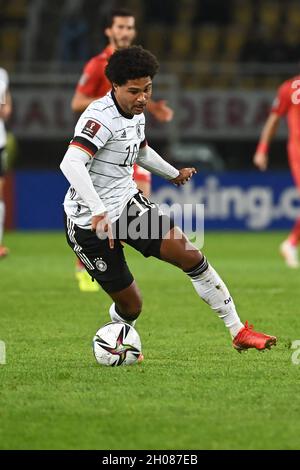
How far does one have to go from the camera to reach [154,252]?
6785mm

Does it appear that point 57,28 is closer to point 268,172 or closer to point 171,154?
point 171,154

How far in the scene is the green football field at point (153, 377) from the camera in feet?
16.4

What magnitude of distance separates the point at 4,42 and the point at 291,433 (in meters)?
19.5

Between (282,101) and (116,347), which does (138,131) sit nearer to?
(116,347)

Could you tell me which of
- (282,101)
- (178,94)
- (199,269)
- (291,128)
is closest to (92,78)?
(282,101)

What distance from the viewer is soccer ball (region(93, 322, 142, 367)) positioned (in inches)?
269

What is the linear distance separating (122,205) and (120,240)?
21cm

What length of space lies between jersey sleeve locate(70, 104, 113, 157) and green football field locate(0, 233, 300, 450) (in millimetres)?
1315

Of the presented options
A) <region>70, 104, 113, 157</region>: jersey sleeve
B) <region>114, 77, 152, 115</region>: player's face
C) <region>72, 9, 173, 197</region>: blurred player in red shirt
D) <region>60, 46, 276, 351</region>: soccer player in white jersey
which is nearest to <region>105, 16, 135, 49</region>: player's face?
<region>72, 9, 173, 197</region>: blurred player in red shirt

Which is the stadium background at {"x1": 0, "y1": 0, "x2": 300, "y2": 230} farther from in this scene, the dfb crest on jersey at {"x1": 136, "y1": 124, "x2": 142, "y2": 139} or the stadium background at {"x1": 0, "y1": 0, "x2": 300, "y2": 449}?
the dfb crest on jersey at {"x1": 136, "y1": 124, "x2": 142, "y2": 139}

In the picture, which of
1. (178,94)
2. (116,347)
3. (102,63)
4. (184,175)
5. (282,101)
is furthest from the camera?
(178,94)

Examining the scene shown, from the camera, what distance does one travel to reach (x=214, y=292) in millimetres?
6965

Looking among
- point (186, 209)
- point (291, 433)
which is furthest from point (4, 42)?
point (291, 433)

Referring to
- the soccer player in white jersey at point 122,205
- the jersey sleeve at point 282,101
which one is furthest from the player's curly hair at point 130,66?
the jersey sleeve at point 282,101
